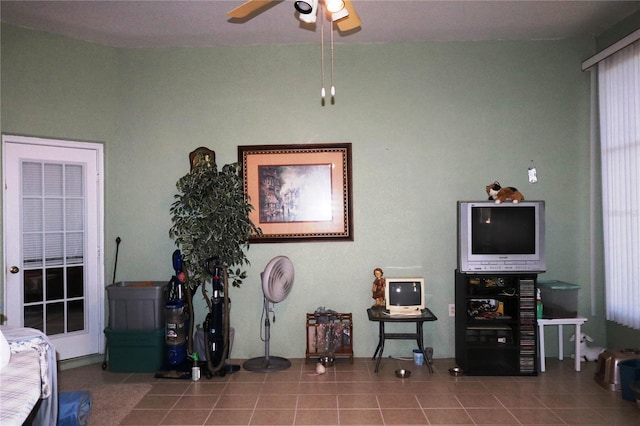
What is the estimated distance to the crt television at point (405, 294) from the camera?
4.40 m

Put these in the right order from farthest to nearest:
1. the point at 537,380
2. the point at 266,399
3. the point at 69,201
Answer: the point at 69,201
the point at 537,380
the point at 266,399

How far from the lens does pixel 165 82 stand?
4918 millimetres

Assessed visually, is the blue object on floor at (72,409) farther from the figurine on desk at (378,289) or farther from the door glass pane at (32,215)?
the figurine on desk at (378,289)

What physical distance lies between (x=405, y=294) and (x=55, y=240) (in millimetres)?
3296

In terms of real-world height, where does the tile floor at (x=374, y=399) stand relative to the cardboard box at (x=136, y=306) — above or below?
below

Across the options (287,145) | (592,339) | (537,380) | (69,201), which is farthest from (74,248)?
(592,339)

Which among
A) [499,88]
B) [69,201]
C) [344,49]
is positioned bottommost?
[69,201]

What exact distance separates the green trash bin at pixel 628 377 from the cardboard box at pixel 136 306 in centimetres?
385

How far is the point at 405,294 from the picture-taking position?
443 centimetres

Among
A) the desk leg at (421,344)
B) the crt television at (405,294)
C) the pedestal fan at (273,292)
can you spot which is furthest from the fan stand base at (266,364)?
the desk leg at (421,344)

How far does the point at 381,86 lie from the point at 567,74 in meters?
1.81

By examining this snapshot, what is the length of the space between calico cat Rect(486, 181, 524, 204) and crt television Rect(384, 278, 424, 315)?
99 centimetres

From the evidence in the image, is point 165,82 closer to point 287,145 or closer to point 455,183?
point 287,145

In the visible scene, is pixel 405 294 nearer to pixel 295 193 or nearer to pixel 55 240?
pixel 295 193
